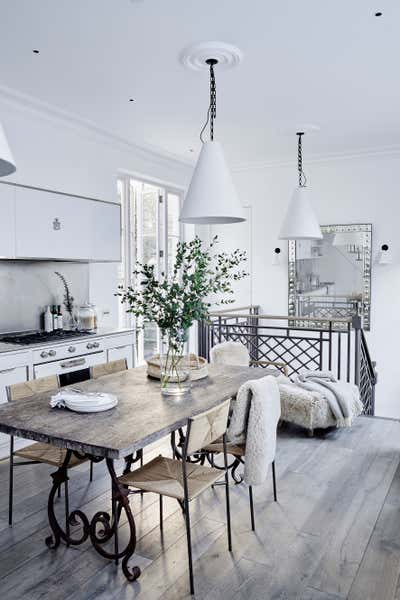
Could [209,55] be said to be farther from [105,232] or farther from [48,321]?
[48,321]

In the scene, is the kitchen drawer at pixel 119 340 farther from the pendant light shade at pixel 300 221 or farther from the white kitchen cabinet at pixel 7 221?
the pendant light shade at pixel 300 221

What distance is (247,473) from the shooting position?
2631 millimetres

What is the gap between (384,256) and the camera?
607 cm

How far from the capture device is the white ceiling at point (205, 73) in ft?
9.39

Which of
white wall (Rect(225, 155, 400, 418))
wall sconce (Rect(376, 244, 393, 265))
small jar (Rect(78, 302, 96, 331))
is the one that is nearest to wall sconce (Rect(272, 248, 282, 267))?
white wall (Rect(225, 155, 400, 418))

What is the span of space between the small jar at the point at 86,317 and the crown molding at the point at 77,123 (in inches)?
68.8

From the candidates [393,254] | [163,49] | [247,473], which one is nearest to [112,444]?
[247,473]

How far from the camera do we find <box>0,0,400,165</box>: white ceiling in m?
2.86

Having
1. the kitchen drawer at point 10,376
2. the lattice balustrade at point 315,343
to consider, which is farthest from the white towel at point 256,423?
the lattice balustrade at point 315,343

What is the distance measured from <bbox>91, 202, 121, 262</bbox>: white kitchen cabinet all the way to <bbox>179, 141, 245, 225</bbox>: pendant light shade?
1926 millimetres

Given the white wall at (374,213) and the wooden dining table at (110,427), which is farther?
the white wall at (374,213)

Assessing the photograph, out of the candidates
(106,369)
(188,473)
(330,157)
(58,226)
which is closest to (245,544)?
(188,473)

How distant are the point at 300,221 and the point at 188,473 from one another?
117 inches

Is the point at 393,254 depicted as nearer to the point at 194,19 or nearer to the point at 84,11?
the point at 194,19
